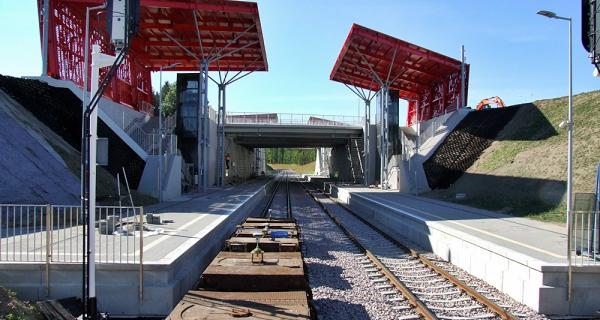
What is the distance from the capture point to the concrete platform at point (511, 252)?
8.59 metres

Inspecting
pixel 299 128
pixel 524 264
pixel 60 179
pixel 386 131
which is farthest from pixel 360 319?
pixel 299 128

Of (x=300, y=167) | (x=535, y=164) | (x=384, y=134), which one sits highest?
(x=384, y=134)

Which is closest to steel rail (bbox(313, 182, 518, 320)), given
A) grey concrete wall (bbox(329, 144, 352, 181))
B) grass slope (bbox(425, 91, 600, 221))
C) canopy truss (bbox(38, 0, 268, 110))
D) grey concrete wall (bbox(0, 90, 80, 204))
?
grass slope (bbox(425, 91, 600, 221))

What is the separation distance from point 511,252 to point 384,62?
35756 mm

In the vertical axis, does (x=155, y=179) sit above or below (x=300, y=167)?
above

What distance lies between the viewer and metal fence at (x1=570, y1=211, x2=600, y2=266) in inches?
356

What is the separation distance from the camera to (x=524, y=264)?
359 inches

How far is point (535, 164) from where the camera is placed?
23250 millimetres

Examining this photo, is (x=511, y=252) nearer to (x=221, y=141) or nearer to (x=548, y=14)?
(x=548, y=14)

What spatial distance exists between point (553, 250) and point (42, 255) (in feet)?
33.5

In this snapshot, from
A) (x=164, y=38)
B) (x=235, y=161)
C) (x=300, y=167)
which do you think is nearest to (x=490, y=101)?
(x=235, y=161)

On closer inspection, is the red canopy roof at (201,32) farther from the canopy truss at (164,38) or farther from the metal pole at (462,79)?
the metal pole at (462,79)

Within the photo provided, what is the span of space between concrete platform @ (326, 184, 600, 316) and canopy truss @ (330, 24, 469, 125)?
71.4ft

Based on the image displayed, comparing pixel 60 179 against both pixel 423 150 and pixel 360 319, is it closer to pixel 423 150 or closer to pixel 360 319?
pixel 360 319
